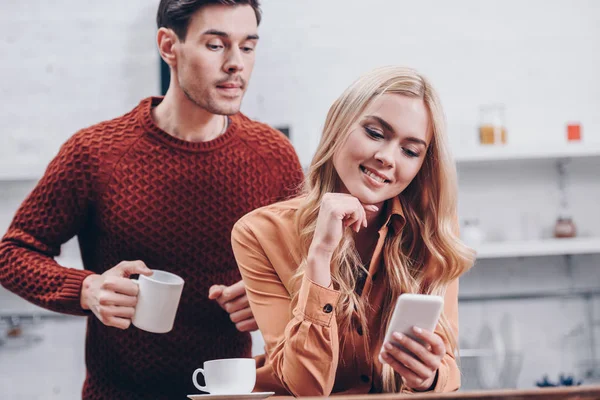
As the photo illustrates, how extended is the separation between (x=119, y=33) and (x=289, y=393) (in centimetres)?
234

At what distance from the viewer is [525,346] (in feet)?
10.9

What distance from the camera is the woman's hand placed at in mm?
1332

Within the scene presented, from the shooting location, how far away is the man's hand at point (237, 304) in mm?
1682

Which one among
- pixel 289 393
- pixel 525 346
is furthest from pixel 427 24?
pixel 289 393

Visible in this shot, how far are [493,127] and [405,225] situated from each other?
189 centimetres

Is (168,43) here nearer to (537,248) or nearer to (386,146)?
(386,146)

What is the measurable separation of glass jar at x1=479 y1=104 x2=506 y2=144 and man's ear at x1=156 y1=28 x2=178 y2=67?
186 centimetres

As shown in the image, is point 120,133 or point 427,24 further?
point 427,24

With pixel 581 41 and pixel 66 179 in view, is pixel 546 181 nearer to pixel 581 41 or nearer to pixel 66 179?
pixel 581 41

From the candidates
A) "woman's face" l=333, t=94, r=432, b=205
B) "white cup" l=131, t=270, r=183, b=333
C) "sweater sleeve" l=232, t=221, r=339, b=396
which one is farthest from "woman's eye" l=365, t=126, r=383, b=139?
"white cup" l=131, t=270, r=183, b=333

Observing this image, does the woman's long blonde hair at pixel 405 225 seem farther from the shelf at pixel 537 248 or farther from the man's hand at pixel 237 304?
the shelf at pixel 537 248

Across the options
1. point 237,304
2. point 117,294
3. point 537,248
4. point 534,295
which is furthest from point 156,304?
point 534,295

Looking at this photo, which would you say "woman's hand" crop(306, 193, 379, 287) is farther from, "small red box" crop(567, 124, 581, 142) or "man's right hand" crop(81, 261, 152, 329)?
"small red box" crop(567, 124, 581, 142)

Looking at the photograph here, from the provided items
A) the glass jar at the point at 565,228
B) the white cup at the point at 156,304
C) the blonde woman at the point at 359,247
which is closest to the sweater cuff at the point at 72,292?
the white cup at the point at 156,304
